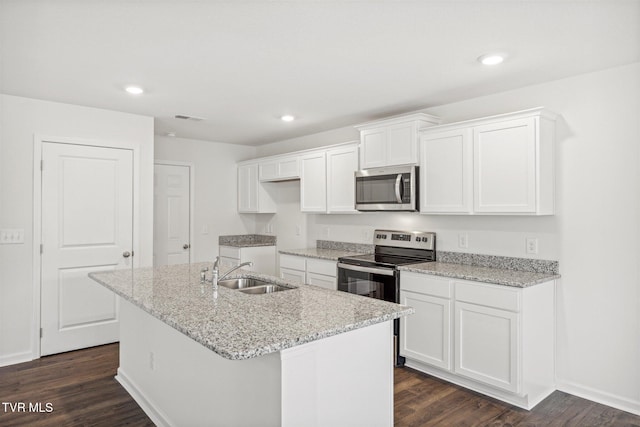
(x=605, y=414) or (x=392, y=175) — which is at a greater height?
(x=392, y=175)

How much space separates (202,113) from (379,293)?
2441mm

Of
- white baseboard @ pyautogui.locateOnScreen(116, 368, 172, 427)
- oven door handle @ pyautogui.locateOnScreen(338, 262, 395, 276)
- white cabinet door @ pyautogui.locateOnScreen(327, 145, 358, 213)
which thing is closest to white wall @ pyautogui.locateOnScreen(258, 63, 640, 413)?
oven door handle @ pyautogui.locateOnScreen(338, 262, 395, 276)

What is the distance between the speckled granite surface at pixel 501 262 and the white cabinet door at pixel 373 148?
103 cm

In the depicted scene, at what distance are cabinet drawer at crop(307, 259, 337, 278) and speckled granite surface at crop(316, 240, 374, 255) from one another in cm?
53

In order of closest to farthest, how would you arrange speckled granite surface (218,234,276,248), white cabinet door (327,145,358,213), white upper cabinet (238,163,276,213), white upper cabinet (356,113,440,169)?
white upper cabinet (356,113,440,169)
white cabinet door (327,145,358,213)
white upper cabinet (238,163,276,213)
speckled granite surface (218,234,276,248)

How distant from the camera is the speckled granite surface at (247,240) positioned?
5.86 m

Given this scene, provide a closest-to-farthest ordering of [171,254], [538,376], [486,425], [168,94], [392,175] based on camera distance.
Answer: [486,425], [538,376], [168,94], [392,175], [171,254]

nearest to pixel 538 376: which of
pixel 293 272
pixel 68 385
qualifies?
pixel 293 272

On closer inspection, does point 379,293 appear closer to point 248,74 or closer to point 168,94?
point 248,74

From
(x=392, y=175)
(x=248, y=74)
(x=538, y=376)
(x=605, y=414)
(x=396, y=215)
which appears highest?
(x=248, y=74)

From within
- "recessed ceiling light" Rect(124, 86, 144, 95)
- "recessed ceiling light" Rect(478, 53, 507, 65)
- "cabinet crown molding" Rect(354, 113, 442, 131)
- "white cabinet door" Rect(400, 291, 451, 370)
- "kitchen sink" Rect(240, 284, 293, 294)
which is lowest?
"white cabinet door" Rect(400, 291, 451, 370)

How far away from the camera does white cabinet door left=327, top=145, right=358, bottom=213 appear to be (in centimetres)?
428

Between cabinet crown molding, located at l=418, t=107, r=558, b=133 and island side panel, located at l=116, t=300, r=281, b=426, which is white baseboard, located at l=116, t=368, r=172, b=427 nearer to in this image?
island side panel, located at l=116, t=300, r=281, b=426

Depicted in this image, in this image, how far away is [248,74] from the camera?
2.95 meters
